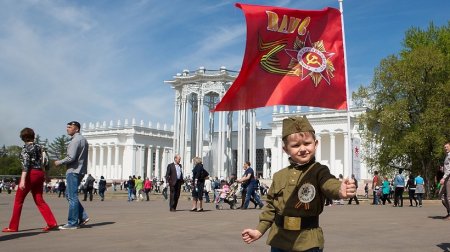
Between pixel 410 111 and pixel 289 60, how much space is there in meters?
31.8

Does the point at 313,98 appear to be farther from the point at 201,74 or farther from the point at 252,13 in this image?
the point at 201,74

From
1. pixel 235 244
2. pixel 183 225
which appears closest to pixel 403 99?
pixel 183 225

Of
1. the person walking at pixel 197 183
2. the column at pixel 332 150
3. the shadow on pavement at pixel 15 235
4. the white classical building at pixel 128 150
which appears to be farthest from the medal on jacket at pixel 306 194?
the white classical building at pixel 128 150

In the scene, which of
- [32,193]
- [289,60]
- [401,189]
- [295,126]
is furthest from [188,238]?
[401,189]

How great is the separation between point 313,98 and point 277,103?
629mm

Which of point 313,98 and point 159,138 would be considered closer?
point 313,98

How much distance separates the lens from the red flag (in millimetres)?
9211

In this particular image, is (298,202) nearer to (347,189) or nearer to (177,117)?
(347,189)

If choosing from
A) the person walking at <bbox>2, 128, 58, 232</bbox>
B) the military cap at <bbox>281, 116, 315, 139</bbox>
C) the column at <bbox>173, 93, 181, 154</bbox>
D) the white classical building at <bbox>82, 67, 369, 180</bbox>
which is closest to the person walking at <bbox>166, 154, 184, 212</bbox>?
the person walking at <bbox>2, 128, 58, 232</bbox>

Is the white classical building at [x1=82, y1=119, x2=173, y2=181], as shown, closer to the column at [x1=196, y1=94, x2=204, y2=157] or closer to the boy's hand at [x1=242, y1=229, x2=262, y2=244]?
the column at [x1=196, y1=94, x2=204, y2=157]

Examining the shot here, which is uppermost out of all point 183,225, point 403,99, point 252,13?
point 403,99

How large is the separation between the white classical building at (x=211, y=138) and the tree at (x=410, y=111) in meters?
12.1

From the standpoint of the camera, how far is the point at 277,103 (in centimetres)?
913

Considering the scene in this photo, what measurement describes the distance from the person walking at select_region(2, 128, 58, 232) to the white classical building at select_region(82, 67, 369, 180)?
4496 cm
